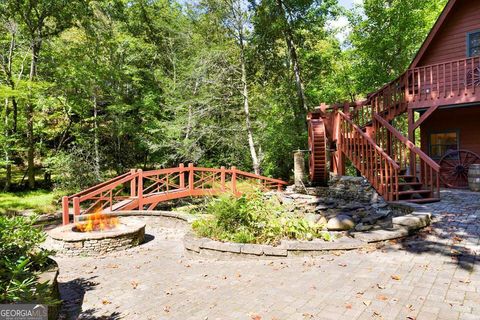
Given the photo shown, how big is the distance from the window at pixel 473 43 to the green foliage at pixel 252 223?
30.7 feet

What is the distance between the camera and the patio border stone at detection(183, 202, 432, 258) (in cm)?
541

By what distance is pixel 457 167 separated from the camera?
1144 cm

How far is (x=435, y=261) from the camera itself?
4.58 m

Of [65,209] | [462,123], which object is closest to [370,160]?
[462,123]

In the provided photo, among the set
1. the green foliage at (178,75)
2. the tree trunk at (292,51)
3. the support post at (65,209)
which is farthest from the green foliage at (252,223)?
the tree trunk at (292,51)

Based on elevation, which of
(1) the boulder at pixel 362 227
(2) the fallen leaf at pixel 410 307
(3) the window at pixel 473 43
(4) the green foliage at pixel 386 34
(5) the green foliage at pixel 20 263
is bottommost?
(2) the fallen leaf at pixel 410 307

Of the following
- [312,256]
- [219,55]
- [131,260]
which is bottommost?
[131,260]

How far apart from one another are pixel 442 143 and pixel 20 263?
45.6 feet

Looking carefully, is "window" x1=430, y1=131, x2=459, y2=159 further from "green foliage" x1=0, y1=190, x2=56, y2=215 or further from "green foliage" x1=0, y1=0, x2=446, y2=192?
"green foliage" x1=0, y1=190, x2=56, y2=215

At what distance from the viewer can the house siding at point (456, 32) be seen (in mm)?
11023

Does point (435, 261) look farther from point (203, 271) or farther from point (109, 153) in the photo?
point (109, 153)

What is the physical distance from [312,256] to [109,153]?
16204mm

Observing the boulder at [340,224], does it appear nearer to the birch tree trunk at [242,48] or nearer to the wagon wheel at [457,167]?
the wagon wheel at [457,167]

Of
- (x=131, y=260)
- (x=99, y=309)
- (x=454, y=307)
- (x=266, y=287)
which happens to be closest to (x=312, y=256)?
(x=266, y=287)
